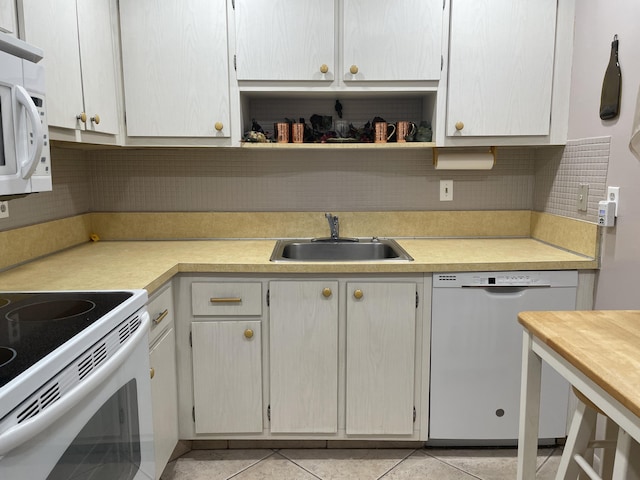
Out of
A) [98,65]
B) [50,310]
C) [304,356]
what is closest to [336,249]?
[304,356]

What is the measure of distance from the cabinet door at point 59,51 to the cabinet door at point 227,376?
3.15ft

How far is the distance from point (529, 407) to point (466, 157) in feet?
4.48

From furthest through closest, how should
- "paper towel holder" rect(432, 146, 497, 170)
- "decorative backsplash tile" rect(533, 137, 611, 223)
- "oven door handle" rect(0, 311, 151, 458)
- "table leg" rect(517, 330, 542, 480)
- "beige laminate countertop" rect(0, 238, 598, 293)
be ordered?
"paper towel holder" rect(432, 146, 497, 170) → "decorative backsplash tile" rect(533, 137, 611, 223) → "beige laminate countertop" rect(0, 238, 598, 293) → "table leg" rect(517, 330, 542, 480) → "oven door handle" rect(0, 311, 151, 458)

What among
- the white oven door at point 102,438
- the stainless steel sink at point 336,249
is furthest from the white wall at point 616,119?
the white oven door at point 102,438

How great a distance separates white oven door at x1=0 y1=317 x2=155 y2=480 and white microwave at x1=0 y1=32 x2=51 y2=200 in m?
0.52

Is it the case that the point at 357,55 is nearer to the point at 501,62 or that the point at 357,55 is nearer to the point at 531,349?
the point at 501,62

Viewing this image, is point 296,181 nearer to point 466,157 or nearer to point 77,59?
point 466,157

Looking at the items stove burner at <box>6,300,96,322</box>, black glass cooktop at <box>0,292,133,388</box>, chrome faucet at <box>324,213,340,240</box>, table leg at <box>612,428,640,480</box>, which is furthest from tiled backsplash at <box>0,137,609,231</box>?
table leg at <box>612,428,640,480</box>

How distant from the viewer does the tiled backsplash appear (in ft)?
8.48

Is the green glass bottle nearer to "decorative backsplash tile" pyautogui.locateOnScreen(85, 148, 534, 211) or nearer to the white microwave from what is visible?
"decorative backsplash tile" pyautogui.locateOnScreen(85, 148, 534, 211)

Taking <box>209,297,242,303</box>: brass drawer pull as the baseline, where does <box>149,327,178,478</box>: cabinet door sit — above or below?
below

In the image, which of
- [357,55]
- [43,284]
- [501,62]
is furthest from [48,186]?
[501,62]

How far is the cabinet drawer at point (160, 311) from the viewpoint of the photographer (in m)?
1.80

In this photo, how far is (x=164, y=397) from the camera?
76.3 inches
